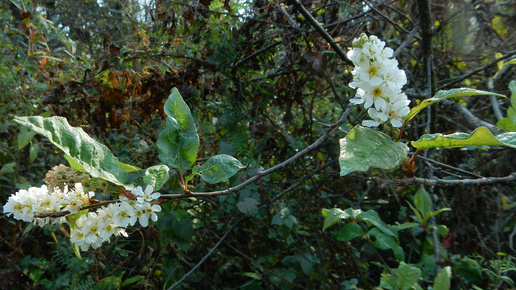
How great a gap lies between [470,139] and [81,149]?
3.15 ft

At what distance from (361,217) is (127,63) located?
1.67 meters

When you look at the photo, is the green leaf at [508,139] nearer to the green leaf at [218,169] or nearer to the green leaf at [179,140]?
the green leaf at [218,169]

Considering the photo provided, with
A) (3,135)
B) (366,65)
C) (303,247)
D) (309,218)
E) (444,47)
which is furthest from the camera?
(3,135)

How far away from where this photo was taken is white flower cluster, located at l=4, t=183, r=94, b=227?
96cm

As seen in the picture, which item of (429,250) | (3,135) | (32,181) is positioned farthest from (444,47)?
(3,135)

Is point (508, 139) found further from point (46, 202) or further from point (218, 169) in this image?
point (46, 202)

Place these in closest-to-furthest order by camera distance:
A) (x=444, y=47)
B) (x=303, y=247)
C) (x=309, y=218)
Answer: (x=303, y=247) < (x=309, y=218) < (x=444, y=47)

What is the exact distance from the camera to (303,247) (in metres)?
2.14

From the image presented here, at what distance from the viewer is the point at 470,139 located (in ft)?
2.86

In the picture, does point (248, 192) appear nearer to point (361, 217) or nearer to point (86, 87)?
point (361, 217)

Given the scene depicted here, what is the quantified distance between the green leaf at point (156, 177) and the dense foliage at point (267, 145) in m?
0.78

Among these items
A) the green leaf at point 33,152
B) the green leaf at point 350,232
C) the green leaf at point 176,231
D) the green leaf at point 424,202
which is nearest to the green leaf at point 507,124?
the green leaf at point 424,202

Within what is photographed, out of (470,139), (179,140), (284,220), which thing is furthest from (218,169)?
(284,220)

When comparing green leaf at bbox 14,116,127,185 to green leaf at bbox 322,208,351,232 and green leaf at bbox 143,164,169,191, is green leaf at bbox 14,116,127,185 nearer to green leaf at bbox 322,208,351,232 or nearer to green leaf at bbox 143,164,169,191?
green leaf at bbox 143,164,169,191
